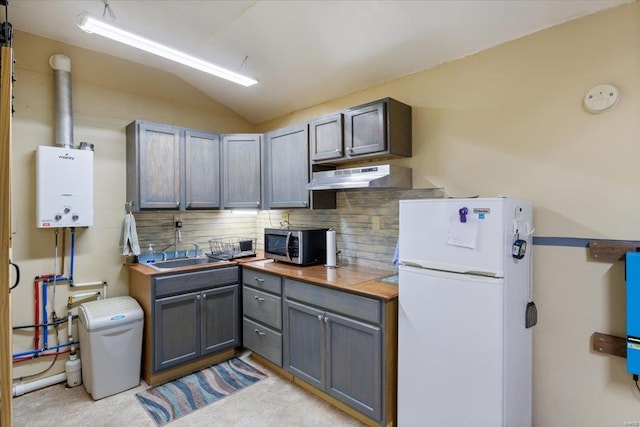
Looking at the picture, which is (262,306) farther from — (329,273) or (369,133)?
(369,133)

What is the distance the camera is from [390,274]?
2.80 meters

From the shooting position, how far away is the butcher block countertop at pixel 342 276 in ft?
7.42

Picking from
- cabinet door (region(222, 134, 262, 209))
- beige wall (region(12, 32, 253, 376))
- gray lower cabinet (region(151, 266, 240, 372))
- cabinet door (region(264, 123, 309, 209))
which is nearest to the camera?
A: beige wall (region(12, 32, 253, 376))

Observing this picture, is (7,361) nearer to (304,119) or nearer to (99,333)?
(99,333)

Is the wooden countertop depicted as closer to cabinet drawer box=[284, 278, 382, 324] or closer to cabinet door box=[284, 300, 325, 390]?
cabinet drawer box=[284, 278, 382, 324]

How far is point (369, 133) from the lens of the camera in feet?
8.84

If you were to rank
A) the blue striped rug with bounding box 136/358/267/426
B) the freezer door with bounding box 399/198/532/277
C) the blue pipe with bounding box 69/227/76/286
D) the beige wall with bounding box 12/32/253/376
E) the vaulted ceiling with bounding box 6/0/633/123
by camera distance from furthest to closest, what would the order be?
the blue pipe with bounding box 69/227/76/286
the beige wall with bounding box 12/32/253/376
the blue striped rug with bounding box 136/358/267/426
the vaulted ceiling with bounding box 6/0/633/123
the freezer door with bounding box 399/198/532/277

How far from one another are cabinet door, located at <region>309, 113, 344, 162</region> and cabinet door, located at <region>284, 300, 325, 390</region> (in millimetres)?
1382

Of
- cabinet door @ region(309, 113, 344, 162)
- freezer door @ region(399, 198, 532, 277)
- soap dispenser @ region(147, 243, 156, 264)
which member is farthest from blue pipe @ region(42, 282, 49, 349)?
freezer door @ region(399, 198, 532, 277)

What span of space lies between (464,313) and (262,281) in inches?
73.4

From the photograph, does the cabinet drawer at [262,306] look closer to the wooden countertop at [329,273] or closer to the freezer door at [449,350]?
the wooden countertop at [329,273]

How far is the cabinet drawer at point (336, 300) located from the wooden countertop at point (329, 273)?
0.05 meters

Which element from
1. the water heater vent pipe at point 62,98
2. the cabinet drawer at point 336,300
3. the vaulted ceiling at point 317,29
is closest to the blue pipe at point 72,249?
the water heater vent pipe at point 62,98

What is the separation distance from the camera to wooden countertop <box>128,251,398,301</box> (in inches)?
90.1
